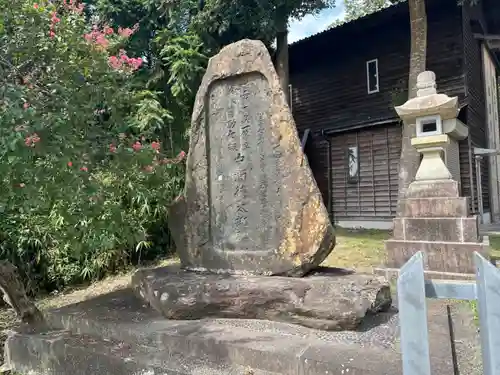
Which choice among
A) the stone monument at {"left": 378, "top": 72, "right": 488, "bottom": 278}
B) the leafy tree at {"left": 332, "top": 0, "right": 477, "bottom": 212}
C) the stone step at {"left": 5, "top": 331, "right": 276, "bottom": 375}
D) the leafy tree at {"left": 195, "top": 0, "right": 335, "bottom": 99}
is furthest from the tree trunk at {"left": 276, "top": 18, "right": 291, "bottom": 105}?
the stone step at {"left": 5, "top": 331, "right": 276, "bottom": 375}

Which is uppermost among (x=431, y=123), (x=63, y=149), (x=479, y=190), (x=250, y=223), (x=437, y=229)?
(x=431, y=123)

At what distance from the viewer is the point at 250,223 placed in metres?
3.70

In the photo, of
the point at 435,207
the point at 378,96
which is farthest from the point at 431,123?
the point at 378,96

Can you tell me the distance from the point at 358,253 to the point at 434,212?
7.64 feet

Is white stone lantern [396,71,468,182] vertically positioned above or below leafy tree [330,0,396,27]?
below

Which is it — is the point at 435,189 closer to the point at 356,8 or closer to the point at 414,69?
the point at 414,69

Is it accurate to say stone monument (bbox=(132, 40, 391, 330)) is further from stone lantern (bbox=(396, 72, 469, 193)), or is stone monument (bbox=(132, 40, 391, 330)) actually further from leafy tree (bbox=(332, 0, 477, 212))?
leafy tree (bbox=(332, 0, 477, 212))

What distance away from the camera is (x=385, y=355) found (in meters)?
2.49

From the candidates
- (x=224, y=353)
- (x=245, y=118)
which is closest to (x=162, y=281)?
(x=224, y=353)

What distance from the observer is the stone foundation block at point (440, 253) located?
5480 mm

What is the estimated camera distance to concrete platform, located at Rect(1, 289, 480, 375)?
8.27ft

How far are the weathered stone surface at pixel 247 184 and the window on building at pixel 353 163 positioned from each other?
10306 mm

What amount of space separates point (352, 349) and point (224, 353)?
2.88ft

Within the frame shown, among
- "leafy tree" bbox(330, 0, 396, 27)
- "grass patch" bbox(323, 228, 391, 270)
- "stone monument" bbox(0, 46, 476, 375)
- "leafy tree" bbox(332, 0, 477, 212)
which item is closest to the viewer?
"stone monument" bbox(0, 46, 476, 375)
